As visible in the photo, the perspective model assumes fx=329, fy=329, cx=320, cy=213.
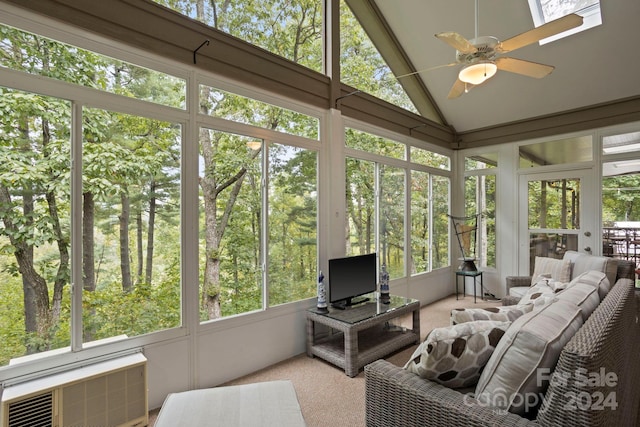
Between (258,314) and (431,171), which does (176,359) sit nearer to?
(258,314)

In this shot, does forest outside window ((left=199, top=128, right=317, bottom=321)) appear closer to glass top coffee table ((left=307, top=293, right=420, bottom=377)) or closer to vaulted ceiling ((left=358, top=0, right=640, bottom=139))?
glass top coffee table ((left=307, top=293, right=420, bottom=377))

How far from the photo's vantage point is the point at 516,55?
4246 millimetres

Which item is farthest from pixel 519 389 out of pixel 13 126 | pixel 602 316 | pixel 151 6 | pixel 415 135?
pixel 415 135

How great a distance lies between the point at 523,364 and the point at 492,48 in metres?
2.24

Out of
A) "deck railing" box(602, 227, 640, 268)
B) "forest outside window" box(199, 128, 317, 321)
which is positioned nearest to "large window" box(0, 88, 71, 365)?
"forest outside window" box(199, 128, 317, 321)

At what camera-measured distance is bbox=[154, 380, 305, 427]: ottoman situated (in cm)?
149

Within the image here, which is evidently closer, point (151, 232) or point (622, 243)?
point (151, 232)

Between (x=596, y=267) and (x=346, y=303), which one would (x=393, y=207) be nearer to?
(x=346, y=303)

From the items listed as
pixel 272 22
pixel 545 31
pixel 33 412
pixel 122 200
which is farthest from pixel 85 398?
pixel 545 31

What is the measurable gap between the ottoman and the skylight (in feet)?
15.5

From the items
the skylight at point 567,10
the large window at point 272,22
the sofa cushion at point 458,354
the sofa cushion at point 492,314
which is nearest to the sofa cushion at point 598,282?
the sofa cushion at point 492,314

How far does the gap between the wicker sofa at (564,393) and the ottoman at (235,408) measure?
1.43 ft

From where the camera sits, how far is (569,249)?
15.9 ft

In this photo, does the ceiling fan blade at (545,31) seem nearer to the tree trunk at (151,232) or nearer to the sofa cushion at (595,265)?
the sofa cushion at (595,265)
